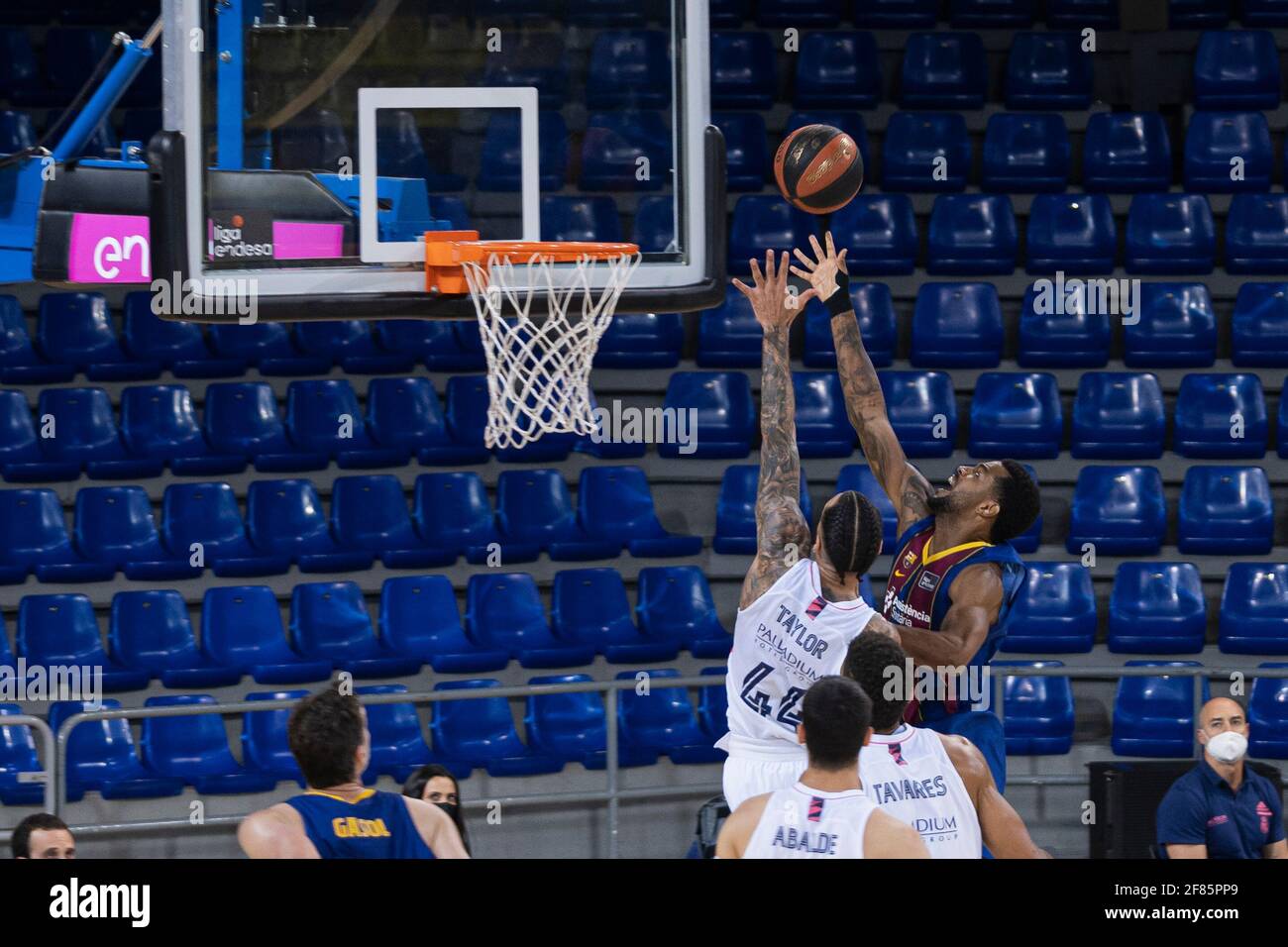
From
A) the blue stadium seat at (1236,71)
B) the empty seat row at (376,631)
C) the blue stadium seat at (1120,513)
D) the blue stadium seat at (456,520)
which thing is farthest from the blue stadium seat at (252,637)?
the blue stadium seat at (1236,71)

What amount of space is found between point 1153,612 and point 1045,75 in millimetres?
3255

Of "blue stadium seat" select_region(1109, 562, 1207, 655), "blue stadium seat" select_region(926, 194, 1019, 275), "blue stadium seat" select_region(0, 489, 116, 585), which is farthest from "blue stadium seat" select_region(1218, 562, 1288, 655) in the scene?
"blue stadium seat" select_region(0, 489, 116, 585)

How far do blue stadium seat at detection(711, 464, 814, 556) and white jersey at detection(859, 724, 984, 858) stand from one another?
398 centimetres

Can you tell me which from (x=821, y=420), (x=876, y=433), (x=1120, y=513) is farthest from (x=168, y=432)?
(x=1120, y=513)

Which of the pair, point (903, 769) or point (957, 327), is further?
point (957, 327)

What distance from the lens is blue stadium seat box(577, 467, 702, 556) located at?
820 centimetres

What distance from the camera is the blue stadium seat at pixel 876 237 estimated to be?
9094mm

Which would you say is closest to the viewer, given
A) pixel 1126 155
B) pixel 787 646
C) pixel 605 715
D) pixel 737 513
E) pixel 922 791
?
pixel 922 791

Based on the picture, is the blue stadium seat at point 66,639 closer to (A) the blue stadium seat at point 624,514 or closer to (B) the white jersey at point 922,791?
(A) the blue stadium seat at point 624,514

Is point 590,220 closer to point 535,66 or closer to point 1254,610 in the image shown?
point 535,66

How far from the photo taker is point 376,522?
8.06 meters

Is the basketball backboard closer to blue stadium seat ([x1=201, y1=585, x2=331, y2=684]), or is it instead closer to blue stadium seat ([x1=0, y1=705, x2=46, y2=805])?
blue stadium seat ([x1=0, y1=705, x2=46, y2=805])

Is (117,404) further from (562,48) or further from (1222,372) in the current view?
(1222,372)
